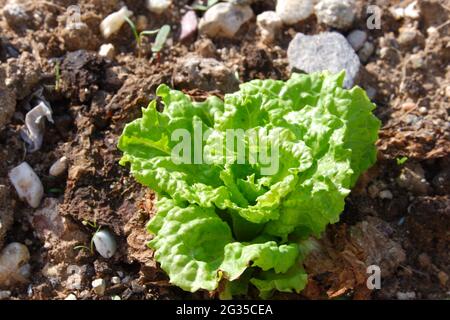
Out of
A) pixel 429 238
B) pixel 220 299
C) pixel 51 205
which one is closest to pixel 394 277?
pixel 429 238

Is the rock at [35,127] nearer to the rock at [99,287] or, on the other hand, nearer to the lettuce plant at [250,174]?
the lettuce plant at [250,174]

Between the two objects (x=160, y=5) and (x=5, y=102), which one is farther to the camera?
(x=160, y=5)

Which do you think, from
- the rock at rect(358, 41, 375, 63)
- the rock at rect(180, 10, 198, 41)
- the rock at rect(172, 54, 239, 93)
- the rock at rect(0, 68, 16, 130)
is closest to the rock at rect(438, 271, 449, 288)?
the rock at rect(358, 41, 375, 63)

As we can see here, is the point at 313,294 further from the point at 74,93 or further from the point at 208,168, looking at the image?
the point at 74,93

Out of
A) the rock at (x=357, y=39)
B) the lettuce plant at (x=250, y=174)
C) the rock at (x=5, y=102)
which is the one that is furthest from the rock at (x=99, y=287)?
the rock at (x=357, y=39)

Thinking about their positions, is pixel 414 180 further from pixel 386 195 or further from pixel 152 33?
pixel 152 33

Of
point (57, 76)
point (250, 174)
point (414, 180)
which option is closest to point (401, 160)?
point (414, 180)
